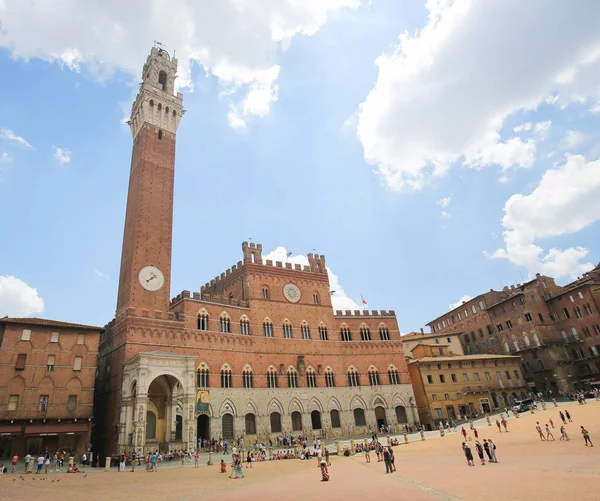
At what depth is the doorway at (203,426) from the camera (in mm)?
35131

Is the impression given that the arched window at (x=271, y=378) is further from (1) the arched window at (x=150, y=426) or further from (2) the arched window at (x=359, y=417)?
(1) the arched window at (x=150, y=426)

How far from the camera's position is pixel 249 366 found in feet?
132

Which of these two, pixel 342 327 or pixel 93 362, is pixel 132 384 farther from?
pixel 342 327

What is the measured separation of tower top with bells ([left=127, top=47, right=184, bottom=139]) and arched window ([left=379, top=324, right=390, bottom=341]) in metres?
33.4

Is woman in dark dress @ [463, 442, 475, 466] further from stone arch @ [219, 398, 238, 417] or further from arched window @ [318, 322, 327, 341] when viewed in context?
arched window @ [318, 322, 327, 341]

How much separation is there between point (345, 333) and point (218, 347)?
1624 cm

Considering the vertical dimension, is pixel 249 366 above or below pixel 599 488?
above

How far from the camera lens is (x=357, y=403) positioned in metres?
44.7

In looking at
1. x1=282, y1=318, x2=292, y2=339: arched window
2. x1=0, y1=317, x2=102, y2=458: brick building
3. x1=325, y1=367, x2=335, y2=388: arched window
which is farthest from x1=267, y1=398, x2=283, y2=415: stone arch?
x1=0, y1=317, x2=102, y2=458: brick building

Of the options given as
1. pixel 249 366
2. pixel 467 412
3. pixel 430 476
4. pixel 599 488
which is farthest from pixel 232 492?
pixel 467 412

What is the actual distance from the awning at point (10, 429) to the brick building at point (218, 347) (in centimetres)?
622

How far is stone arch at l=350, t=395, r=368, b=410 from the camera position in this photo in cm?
4438

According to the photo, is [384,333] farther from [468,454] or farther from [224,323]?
[468,454]

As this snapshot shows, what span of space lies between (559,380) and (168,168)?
174 feet
